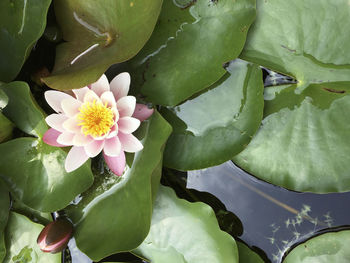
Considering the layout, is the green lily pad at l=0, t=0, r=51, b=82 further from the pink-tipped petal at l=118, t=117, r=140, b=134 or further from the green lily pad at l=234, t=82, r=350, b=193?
the green lily pad at l=234, t=82, r=350, b=193

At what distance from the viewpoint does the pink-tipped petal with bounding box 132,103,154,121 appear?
143cm

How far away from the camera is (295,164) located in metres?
1.50

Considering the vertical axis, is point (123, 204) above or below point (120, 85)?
below

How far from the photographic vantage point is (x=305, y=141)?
1.48m

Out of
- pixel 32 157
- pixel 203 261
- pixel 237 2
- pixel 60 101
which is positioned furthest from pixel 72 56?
pixel 203 261

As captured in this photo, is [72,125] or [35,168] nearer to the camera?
[72,125]

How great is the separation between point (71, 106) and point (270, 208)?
0.97 meters

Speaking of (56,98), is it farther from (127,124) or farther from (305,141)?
(305,141)

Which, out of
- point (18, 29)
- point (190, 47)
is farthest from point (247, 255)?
point (18, 29)

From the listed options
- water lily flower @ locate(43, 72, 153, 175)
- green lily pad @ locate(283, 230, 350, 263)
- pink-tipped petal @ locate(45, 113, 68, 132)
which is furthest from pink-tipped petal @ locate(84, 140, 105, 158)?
green lily pad @ locate(283, 230, 350, 263)

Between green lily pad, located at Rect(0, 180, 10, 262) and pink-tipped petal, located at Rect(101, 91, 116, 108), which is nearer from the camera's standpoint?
pink-tipped petal, located at Rect(101, 91, 116, 108)

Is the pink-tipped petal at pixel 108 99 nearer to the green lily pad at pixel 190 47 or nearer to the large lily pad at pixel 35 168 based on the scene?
the green lily pad at pixel 190 47

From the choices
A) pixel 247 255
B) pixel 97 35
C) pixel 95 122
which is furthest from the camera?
pixel 247 255

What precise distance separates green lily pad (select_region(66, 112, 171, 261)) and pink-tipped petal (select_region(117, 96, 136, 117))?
4.7 inches
